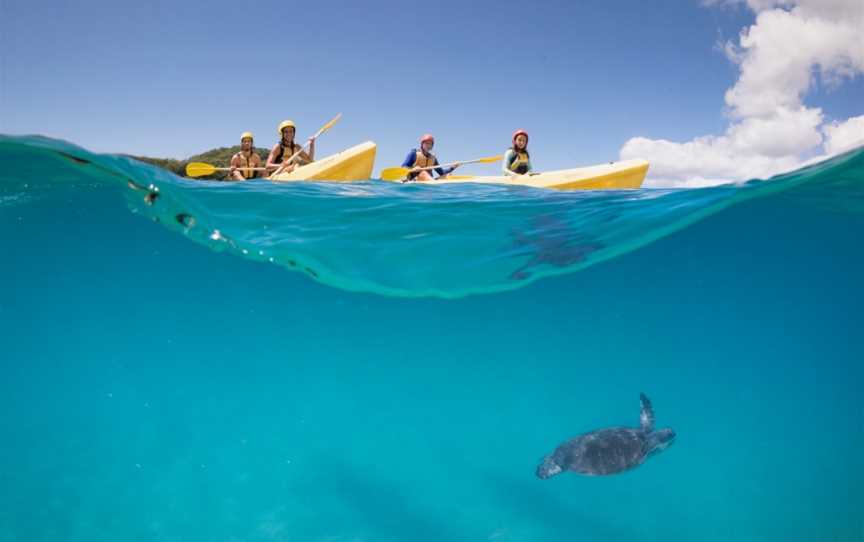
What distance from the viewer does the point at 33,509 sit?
449 inches

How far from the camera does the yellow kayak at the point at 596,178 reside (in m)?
9.28

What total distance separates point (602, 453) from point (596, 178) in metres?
5.38

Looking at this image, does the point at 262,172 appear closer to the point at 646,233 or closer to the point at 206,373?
the point at 646,233

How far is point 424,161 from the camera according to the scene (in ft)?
40.1

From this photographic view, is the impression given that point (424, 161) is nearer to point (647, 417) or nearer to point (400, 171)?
point (400, 171)

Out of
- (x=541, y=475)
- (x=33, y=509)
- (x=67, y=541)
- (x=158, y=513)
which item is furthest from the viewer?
(x=158, y=513)

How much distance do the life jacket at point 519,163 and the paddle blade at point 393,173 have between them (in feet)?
9.44

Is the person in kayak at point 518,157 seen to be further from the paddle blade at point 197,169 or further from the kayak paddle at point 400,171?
the paddle blade at point 197,169

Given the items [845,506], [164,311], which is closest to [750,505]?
[845,506]

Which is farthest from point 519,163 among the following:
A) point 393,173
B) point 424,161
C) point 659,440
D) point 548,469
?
point 548,469

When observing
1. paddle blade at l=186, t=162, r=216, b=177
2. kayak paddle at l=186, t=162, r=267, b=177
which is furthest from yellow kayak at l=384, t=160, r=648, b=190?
paddle blade at l=186, t=162, r=216, b=177

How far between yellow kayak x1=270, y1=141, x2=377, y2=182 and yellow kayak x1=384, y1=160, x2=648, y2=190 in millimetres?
4014

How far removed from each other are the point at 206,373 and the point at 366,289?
21804 millimetres

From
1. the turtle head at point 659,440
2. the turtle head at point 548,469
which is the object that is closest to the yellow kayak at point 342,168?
the turtle head at point 548,469
